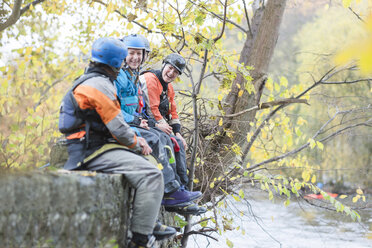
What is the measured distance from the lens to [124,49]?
118 inches

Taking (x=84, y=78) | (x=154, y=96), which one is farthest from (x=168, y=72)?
(x=84, y=78)

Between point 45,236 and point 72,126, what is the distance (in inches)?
37.2

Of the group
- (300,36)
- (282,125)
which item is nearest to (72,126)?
(282,125)

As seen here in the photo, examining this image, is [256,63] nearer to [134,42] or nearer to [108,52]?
[134,42]

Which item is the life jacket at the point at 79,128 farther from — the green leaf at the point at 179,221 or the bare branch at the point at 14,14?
the bare branch at the point at 14,14

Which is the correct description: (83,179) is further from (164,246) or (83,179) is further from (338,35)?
(338,35)

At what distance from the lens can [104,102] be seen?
276 cm

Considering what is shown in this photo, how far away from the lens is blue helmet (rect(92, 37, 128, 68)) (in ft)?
9.62

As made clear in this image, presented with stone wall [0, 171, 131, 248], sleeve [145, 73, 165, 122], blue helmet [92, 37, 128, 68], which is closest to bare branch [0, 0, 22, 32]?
sleeve [145, 73, 165, 122]

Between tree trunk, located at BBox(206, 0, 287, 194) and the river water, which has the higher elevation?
tree trunk, located at BBox(206, 0, 287, 194)

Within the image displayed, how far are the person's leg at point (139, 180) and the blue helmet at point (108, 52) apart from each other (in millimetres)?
596

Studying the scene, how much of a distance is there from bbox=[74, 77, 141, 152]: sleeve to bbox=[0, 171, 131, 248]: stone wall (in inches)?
11.9

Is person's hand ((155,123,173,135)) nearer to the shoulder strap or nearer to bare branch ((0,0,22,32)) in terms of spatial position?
the shoulder strap

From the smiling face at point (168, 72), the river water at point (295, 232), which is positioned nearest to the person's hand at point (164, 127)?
the smiling face at point (168, 72)
